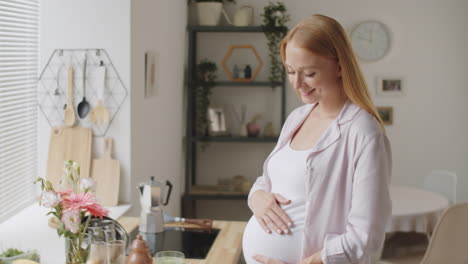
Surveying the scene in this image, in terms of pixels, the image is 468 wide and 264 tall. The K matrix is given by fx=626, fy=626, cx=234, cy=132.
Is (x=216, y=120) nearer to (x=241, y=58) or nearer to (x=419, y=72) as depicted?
(x=241, y=58)

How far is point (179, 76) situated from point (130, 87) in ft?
4.92

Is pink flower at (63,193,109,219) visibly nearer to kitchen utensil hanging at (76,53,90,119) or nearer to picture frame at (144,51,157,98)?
kitchen utensil hanging at (76,53,90,119)

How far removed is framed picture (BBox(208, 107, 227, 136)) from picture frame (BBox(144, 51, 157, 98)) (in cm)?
120

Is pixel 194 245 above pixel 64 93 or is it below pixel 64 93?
below

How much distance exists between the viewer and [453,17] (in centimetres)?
494

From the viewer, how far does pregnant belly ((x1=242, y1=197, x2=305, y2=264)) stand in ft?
5.85

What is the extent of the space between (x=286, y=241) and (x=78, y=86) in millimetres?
1679

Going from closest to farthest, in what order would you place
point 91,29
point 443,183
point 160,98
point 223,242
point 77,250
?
point 77,250
point 223,242
point 91,29
point 160,98
point 443,183

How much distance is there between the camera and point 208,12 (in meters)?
4.76

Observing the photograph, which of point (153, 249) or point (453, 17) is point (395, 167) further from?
point (153, 249)

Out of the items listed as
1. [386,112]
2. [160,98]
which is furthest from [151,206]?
[386,112]

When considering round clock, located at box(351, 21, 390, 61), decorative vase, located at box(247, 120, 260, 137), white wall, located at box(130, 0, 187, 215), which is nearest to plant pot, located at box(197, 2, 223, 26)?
white wall, located at box(130, 0, 187, 215)

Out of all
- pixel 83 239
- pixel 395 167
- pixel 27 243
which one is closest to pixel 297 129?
pixel 83 239

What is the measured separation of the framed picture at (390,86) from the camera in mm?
4980
